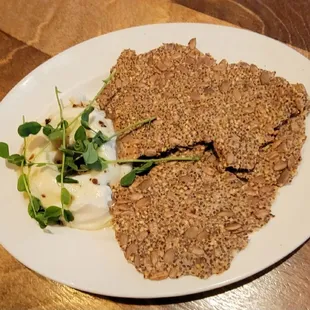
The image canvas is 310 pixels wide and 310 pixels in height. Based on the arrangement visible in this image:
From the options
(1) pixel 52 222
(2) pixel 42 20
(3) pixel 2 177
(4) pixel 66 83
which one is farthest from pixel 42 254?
(2) pixel 42 20

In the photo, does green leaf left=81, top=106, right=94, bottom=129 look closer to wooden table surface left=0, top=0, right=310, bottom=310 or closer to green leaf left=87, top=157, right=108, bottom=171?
green leaf left=87, top=157, right=108, bottom=171

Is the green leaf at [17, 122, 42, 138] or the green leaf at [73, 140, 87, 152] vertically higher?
the green leaf at [73, 140, 87, 152]

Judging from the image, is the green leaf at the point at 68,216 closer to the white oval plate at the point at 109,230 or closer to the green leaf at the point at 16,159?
the white oval plate at the point at 109,230

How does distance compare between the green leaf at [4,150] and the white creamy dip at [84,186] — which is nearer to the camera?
the white creamy dip at [84,186]

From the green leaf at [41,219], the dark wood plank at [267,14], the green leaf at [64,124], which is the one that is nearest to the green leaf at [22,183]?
the green leaf at [41,219]

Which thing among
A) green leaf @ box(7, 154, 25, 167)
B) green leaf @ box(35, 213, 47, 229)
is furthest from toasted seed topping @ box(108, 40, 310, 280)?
green leaf @ box(7, 154, 25, 167)
